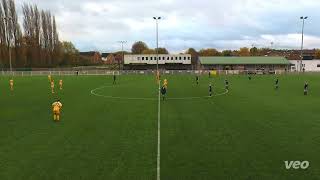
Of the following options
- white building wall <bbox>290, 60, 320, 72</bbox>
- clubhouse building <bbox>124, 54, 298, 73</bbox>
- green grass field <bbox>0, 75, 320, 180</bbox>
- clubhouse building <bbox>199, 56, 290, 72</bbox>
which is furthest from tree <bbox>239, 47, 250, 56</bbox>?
green grass field <bbox>0, 75, 320, 180</bbox>

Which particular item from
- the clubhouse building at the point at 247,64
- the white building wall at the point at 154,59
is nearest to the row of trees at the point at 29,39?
the white building wall at the point at 154,59

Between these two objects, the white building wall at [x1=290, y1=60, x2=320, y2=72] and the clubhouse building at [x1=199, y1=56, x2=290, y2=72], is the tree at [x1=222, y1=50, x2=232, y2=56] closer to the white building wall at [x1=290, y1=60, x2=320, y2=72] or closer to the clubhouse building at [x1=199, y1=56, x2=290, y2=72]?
the clubhouse building at [x1=199, y1=56, x2=290, y2=72]

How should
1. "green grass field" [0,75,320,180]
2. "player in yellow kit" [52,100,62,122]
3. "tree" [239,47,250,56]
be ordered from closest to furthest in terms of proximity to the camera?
1. "green grass field" [0,75,320,180]
2. "player in yellow kit" [52,100,62,122]
3. "tree" [239,47,250,56]

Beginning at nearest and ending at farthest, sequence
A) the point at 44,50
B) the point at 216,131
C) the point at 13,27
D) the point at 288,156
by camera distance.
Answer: the point at 288,156 → the point at 216,131 → the point at 13,27 → the point at 44,50

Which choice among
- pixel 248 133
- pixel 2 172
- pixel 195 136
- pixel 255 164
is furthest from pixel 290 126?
pixel 2 172

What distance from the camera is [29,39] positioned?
10306cm

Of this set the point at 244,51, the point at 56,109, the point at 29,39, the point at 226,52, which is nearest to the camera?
the point at 56,109

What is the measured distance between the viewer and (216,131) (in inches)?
701

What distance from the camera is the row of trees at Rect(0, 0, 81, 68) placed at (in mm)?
96562

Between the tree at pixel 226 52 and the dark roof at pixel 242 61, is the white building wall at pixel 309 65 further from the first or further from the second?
the tree at pixel 226 52

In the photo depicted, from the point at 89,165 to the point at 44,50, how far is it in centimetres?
10091

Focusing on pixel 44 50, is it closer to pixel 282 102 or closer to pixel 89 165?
pixel 282 102

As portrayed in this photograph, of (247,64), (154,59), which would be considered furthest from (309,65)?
(154,59)

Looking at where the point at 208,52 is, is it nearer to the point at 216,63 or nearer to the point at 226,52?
the point at 226,52
